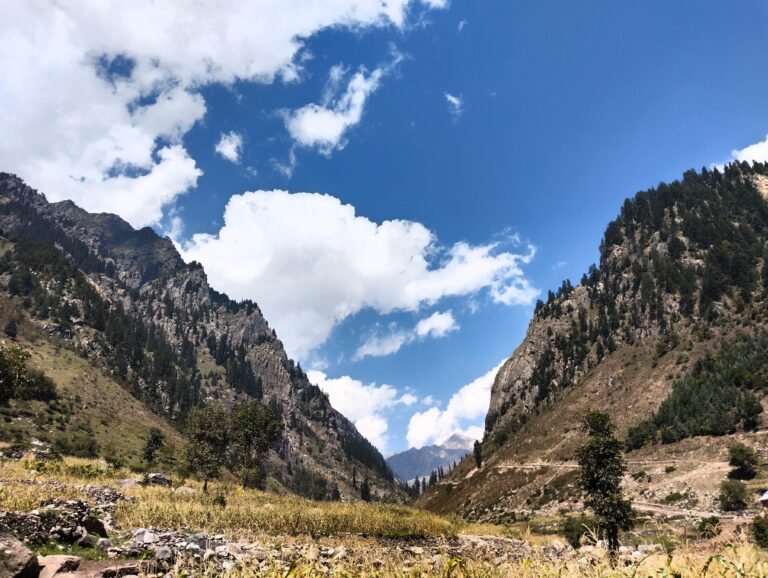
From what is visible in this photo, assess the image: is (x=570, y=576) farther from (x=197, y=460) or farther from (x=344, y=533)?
(x=197, y=460)

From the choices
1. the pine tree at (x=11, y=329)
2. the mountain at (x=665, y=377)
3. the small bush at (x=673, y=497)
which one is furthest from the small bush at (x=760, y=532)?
the pine tree at (x=11, y=329)

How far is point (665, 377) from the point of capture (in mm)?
127250

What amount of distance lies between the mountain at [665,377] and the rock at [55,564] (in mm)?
76099

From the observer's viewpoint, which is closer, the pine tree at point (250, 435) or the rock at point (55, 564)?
the rock at point (55, 564)

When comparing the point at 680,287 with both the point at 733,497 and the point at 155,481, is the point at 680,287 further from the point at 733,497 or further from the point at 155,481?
the point at 155,481

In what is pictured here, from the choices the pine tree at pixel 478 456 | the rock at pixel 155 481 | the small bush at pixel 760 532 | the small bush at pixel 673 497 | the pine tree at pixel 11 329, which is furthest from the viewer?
the pine tree at pixel 478 456

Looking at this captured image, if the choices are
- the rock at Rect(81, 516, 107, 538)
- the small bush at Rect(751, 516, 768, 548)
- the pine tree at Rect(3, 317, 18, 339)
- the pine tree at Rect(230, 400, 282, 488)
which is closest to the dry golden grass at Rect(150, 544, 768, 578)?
the rock at Rect(81, 516, 107, 538)

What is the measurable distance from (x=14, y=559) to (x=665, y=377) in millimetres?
148269

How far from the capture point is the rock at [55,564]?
419 inches

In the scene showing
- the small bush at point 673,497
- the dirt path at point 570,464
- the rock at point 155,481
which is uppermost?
the rock at point 155,481

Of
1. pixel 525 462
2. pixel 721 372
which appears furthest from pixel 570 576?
pixel 525 462

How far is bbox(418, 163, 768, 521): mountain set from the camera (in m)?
89.2

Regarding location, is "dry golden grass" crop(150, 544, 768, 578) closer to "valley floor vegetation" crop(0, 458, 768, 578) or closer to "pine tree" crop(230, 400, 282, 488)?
"valley floor vegetation" crop(0, 458, 768, 578)

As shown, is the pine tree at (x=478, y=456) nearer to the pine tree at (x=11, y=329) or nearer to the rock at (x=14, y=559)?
the pine tree at (x=11, y=329)
